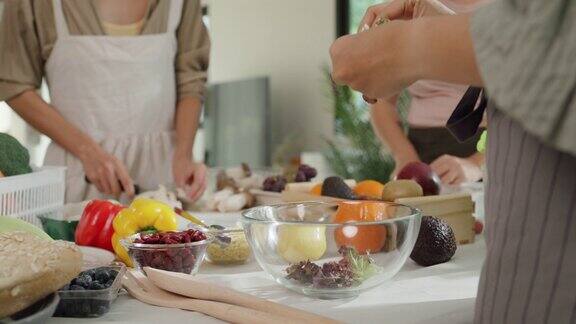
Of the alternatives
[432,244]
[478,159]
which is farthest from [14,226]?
[478,159]

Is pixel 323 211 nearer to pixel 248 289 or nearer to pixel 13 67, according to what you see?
pixel 248 289

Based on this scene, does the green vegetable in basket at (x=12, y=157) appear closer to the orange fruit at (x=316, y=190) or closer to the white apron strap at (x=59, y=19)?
the orange fruit at (x=316, y=190)

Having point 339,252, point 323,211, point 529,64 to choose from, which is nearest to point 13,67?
point 323,211

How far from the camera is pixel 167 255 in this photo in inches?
43.4

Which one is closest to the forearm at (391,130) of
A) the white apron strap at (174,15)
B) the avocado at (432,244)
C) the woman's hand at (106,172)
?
the white apron strap at (174,15)

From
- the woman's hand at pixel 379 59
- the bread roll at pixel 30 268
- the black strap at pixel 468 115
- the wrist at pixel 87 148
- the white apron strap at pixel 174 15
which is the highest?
the woman's hand at pixel 379 59

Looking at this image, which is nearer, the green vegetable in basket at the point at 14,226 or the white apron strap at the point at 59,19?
the green vegetable in basket at the point at 14,226

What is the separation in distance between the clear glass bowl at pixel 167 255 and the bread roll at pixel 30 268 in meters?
0.21

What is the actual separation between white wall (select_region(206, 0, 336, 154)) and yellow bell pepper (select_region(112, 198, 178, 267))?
443cm

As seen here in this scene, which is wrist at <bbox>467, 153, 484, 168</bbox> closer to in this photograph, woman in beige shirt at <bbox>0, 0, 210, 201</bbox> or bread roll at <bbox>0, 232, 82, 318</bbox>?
woman in beige shirt at <bbox>0, 0, 210, 201</bbox>

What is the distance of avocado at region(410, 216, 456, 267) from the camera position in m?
1.21

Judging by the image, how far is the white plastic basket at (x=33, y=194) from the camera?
53.6 inches

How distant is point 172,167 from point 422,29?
1625mm

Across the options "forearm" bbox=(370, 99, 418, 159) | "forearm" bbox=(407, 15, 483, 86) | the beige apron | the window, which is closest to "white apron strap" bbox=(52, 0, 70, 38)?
the beige apron
